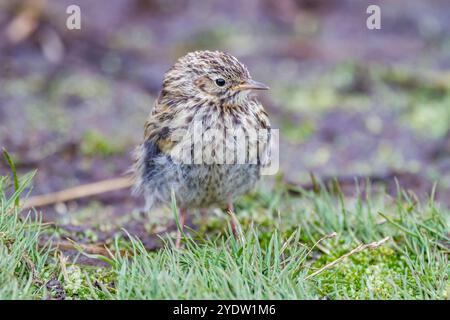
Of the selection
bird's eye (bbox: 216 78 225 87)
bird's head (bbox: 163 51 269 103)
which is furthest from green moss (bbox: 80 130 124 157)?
bird's eye (bbox: 216 78 225 87)

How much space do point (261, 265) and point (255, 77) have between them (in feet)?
17.9

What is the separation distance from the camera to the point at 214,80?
559 centimetres

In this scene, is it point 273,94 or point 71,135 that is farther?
point 273,94

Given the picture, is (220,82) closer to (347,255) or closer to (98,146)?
(347,255)

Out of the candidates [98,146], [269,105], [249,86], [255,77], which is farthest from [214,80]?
[255,77]

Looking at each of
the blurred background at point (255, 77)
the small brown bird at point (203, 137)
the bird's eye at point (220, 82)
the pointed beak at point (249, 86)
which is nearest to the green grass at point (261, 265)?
the small brown bird at point (203, 137)

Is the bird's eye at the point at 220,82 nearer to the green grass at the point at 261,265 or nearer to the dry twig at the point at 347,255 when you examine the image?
the green grass at the point at 261,265

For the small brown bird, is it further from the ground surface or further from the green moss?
the green moss

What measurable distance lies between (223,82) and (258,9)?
6092mm

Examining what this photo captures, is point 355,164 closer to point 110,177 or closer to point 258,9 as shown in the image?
point 110,177

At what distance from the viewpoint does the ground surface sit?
5.42m

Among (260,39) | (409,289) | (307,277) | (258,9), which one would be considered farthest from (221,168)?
(258,9)

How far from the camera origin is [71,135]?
26.6 feet

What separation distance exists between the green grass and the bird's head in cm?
99
